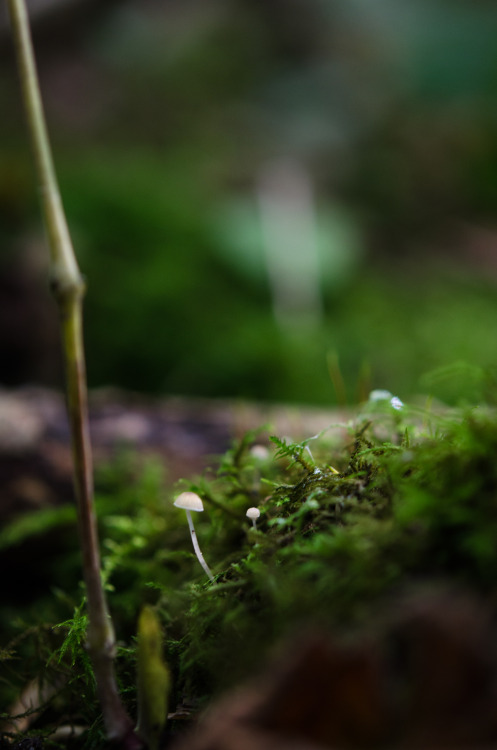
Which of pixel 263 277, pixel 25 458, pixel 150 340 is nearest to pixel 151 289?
pixel 150 340

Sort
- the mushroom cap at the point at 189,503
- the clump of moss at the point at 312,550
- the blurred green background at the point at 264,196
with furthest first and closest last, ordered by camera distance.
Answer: the blurred green background at the point at 264,196
the mushroom cap at the point at 189,503
the clump of moss at the point at 312,550

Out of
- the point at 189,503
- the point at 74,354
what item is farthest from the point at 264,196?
the point at 74,354

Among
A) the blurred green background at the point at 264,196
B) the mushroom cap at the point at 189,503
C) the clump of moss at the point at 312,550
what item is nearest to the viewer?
the clump of moss at the point at 312,550

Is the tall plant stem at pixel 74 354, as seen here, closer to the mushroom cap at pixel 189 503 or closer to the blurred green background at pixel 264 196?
the mushroom cap at pixel 189 503

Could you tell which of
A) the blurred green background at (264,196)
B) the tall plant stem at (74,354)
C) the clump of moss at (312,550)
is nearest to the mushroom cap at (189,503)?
the clump of moss at (312,550)

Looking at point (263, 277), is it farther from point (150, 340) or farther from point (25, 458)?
point (25, 458)

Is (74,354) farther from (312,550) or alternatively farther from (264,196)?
(264,196)

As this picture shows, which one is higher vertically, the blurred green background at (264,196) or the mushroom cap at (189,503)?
the blurred green background at (264,196)
